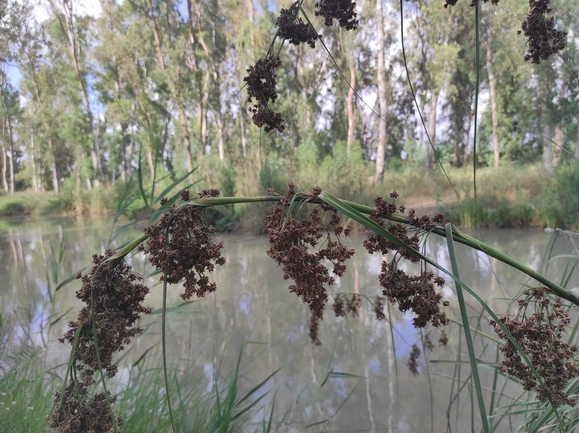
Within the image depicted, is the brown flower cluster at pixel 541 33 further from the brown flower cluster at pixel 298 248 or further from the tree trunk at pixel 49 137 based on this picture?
the tree trunk at pixel 49 137

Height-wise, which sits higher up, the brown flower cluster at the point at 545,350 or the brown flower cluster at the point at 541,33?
the brown flower cluster at the point at 541,33

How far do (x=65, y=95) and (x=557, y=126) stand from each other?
9.99 meters

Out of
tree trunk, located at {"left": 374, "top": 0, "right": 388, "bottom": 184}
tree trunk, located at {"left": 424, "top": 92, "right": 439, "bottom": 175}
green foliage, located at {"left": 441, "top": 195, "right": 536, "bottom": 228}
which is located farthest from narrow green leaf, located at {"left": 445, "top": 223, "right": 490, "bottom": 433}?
tree trunk, located at {"left": 424, "top": 92, "right": 439, "bottom": 175}

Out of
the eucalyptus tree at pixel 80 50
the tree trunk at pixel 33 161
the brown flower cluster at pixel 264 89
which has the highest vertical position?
the eucalyptus tree at pixel 80 50

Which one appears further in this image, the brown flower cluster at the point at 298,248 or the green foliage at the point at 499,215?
the green foliage at the point at 499,215

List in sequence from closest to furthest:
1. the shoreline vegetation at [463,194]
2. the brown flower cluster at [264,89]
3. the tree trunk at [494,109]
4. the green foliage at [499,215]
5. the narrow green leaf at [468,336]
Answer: the narrow green leaf at [468,336], the brown flower cluster at [264,89], the shoreline vegetation at [463,194], the green foliage at [499,215], the tree trunk at [494,109]

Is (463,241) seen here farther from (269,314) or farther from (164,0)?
(164,0)

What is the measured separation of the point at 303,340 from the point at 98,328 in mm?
1580

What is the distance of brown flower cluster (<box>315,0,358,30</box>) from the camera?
35 cm

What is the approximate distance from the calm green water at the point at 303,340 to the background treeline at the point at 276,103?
105 inches

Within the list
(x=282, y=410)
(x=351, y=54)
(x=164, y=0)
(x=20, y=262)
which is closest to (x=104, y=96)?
(x=164, y=0)

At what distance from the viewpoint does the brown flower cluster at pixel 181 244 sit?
0.87 feet

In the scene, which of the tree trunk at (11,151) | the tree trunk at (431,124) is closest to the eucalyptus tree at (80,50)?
the tree trunk at (11,151)

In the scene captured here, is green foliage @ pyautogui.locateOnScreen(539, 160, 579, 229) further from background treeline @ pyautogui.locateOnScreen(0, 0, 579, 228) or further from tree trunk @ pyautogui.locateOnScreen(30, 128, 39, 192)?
tree trunk @ pyautogui.locateOnScreen(30, 128, 39, 192)
